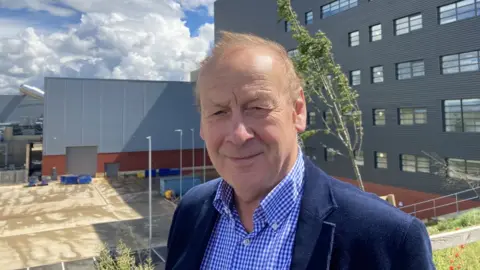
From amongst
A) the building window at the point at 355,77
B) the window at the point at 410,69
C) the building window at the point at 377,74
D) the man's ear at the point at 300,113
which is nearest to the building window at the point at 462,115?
the window at the point at 410,69

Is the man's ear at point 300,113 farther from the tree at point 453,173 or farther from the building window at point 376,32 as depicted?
the building window at point 376,32

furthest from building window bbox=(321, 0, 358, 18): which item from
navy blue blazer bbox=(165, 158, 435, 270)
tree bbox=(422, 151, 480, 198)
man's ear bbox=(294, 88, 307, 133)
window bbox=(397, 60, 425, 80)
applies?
navy blue blazer bbox=(165, 158, 435, 270)

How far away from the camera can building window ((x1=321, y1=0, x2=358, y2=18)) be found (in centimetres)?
2584

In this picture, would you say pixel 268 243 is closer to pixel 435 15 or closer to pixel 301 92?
pixel 301 92

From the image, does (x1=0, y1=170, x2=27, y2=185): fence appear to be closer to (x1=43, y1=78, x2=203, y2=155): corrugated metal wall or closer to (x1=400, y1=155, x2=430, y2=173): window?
(x1=43, y1=78, x2=203, y2=155): corrugated metal wall

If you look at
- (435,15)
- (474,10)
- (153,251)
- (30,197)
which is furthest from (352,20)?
(30,197)

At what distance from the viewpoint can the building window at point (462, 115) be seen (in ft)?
61.1

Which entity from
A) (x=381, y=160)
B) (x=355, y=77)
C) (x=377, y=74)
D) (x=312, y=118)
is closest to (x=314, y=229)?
(x=381, y=160)

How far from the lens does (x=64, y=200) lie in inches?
1179

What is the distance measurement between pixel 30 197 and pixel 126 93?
1612cm

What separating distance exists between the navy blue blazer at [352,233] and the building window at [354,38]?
2648 cm

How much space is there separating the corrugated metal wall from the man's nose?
3618 cm

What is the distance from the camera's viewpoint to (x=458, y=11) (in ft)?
63.3

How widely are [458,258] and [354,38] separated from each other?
23.4 m
